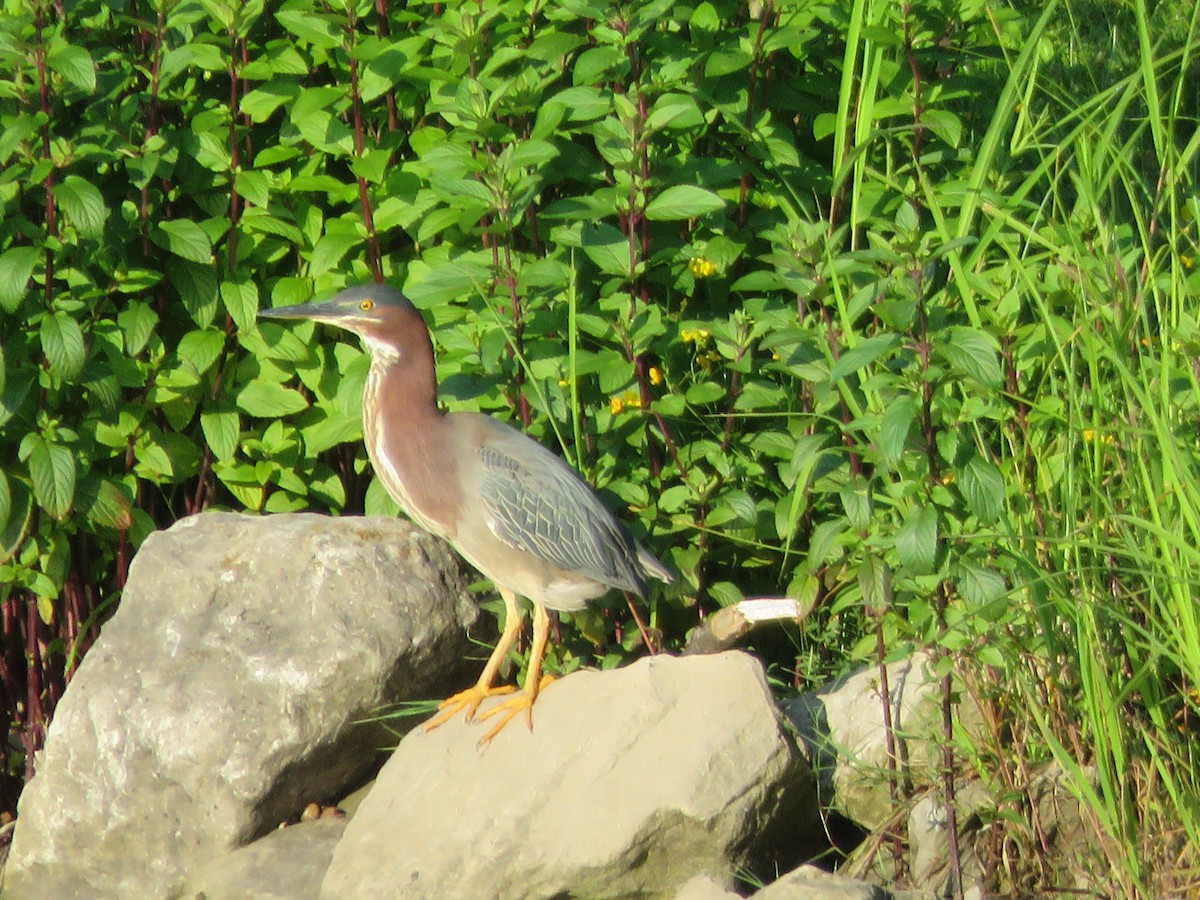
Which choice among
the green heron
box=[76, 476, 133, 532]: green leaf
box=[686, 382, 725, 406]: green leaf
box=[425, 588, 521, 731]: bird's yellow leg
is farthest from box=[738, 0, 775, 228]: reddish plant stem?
box=[76, 476, 133, 532]: green leaf

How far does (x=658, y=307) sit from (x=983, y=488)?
120cm

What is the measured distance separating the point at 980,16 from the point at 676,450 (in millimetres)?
1611

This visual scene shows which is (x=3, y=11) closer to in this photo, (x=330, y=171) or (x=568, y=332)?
(x=330, y=171)

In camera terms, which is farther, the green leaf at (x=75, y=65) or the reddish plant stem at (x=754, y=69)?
the reddish plant stem at (x=754, y=69)

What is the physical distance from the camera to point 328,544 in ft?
13.1

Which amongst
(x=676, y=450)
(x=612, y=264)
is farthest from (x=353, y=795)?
(x=612, y=264)

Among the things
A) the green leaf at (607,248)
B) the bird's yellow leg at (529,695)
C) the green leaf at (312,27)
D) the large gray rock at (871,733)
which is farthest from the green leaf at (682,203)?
the large gray rock at (871,733)

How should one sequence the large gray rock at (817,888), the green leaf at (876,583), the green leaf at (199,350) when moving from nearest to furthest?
the large gray rock at (817,888) → the green leaf at (876,583) → the green leaf at (199,350)

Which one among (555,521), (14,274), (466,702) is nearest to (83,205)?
(14,274)

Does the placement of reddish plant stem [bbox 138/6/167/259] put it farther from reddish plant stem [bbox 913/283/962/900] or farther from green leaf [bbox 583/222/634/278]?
reddish plant stem [bbox 913/283/962/900]

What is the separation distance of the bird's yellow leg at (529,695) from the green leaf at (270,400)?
92cm

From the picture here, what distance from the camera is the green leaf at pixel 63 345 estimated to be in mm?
3869

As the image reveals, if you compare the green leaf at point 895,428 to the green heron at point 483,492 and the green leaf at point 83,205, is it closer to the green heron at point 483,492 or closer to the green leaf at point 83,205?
the green heron at point 483,492

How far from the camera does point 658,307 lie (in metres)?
3.99
